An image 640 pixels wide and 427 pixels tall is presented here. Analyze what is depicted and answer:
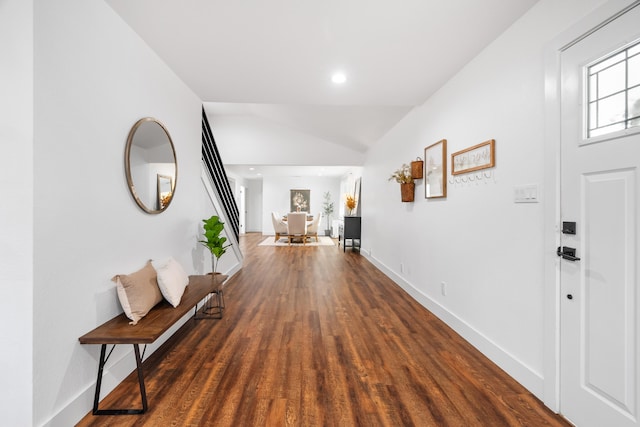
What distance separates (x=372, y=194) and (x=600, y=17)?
4.74 metres

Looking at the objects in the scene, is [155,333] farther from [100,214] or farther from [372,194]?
[372,194]

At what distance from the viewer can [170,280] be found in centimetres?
212

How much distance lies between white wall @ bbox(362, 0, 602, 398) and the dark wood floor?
0.27 metres

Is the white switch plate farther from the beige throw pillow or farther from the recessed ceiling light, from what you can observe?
the beige throw pillow

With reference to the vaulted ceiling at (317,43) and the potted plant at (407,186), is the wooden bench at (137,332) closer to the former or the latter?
the vaulted ceiling at (317,43)

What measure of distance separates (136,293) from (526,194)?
8.61ft

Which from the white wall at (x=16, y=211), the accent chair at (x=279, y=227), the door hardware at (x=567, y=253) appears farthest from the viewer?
the accent chair at (x=279, y=227)

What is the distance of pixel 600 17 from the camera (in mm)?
1394

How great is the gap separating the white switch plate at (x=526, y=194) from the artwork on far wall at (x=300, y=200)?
10200 mm

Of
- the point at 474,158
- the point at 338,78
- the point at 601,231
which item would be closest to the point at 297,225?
the point at 338,78

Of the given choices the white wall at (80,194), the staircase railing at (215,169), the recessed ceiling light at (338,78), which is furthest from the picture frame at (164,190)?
the recessed ceiling light at (338,78)

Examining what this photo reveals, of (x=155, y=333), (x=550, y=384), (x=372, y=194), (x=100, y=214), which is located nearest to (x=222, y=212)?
(x=100, y=214)

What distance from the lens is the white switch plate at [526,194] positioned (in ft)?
5.88

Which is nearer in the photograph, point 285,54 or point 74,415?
point 74,415
